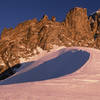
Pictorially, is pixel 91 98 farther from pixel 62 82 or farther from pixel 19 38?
pixel 19 38

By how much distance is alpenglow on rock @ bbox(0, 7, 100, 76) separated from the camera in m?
86.2

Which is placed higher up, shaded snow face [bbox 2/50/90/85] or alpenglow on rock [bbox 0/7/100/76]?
alpenglow on rock [bbox 0/7/100/76]

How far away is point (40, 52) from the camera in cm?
8681

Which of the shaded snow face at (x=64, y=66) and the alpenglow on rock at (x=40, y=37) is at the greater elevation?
the alpenglow on rock at (x=40, y=37)

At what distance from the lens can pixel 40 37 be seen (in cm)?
9662

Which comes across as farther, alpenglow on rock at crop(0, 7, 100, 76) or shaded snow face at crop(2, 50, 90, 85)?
alpenglow on rock at crop(0, 7, 100, 76)

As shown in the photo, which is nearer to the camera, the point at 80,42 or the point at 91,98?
the point at 91,98

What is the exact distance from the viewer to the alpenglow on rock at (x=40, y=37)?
283 feet

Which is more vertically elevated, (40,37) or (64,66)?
(40,37)

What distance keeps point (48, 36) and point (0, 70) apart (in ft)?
98.2

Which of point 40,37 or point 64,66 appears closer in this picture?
point 64,66

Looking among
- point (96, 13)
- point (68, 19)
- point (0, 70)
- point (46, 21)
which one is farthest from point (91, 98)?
point (96, 13)

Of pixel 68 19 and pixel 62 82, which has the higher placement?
pixel 68 19

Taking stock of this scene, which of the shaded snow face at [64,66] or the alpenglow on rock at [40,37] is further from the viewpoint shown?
the alpenglow on rock at [40,37]
